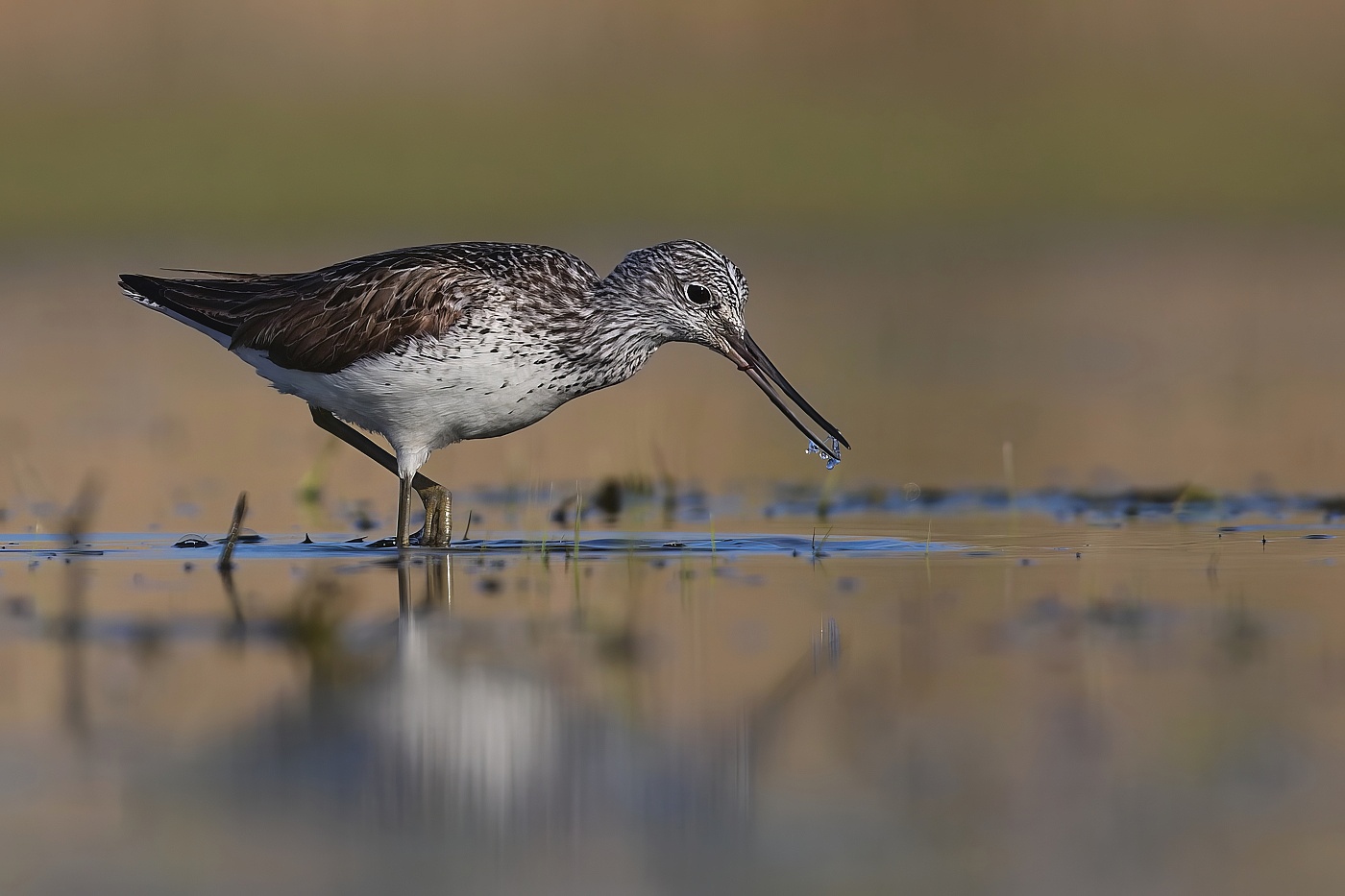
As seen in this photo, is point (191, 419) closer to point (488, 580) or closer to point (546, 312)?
point (546, 312)

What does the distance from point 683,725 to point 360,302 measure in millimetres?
4536

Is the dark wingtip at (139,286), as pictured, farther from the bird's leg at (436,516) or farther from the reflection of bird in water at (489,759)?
the reflection of bird in water at (489,759)

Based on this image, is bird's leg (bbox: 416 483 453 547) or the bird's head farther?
the bird's head

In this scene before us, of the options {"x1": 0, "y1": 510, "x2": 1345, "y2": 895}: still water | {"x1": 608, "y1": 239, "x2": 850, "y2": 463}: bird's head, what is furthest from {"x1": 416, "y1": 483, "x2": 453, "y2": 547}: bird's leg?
{"x1": 608, "y1": 239, "x2": 850, "y2": 463}: bird's head

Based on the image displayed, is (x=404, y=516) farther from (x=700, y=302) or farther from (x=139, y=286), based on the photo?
(x=139, y=286)

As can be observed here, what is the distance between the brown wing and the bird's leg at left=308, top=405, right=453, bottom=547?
0.61 meters

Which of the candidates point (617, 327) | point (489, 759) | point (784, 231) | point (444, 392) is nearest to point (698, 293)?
point (617, 327)

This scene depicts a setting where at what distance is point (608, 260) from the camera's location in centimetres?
2375

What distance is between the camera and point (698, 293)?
9.27 meters

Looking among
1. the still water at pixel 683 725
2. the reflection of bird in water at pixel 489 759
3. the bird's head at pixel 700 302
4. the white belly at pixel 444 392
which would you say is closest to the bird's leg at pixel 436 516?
the white belly at pixel 444 392

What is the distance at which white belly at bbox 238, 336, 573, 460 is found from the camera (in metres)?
8.81

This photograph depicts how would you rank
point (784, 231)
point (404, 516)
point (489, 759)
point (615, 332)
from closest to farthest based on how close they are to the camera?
point (489, 759) < point (404, 516) < point (615, 332) < point (784, 231)

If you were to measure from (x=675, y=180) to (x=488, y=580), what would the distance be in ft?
80.4

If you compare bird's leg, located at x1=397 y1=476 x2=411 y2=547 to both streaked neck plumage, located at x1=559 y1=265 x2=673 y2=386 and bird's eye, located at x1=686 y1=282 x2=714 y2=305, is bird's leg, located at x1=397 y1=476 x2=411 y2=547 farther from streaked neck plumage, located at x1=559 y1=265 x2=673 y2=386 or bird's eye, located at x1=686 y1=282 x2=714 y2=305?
bird's eye, located at x1=686 y1=282 x2=714 y2=305
